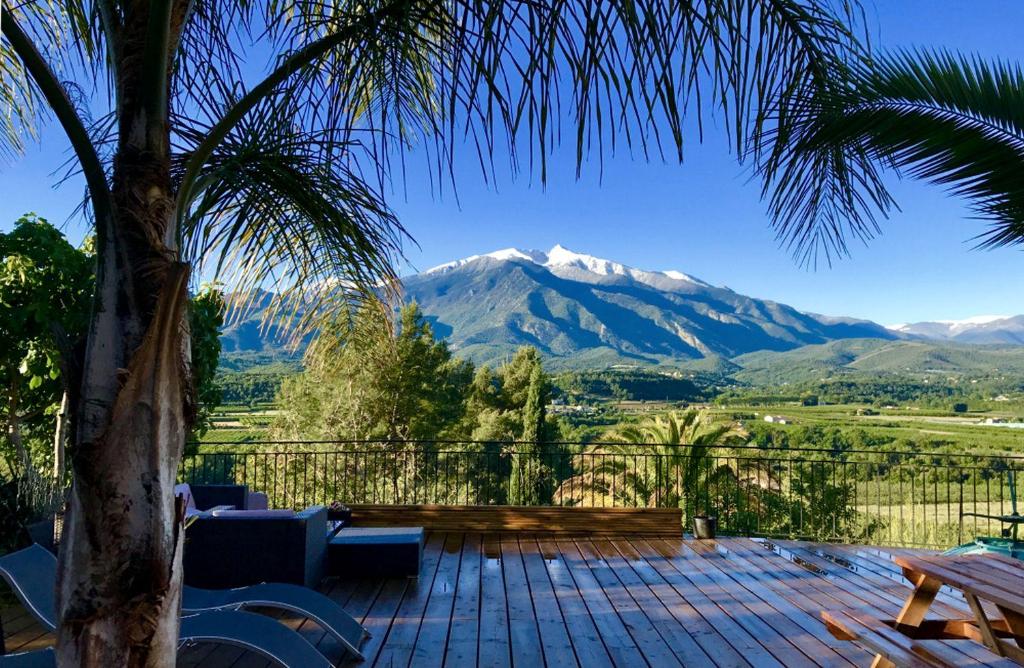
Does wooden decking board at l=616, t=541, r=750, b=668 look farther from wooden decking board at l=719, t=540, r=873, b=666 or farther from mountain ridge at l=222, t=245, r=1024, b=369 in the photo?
mountain ridge at l=222, t=245, r=1024, b=369

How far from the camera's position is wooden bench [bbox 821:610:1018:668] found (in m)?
2.62

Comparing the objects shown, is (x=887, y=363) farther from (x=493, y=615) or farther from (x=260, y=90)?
(x=260, y=90)

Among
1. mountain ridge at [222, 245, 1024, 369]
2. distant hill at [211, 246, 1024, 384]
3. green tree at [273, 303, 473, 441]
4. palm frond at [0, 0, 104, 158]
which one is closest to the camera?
palm frond at [0, 0, 104, 158]

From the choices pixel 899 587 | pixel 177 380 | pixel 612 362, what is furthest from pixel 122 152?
pixel 612 362

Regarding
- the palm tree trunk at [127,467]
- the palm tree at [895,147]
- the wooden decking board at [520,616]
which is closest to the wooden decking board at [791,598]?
the wooden decking board at [520,616]

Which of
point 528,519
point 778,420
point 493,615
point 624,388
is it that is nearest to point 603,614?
point 493,615

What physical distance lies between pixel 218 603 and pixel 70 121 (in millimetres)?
2650

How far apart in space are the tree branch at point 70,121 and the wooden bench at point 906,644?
9.82 feet

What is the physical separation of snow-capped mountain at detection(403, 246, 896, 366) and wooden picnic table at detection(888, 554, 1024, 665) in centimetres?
9677

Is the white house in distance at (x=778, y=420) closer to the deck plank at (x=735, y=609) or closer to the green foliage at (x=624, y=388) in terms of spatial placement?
the green foliage at (x=624, y=388)

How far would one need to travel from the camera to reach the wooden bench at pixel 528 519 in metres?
6.84

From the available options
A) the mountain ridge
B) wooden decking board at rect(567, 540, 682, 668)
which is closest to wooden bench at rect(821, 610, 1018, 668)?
wooden decking board at rect(567, 540, 682, 668)

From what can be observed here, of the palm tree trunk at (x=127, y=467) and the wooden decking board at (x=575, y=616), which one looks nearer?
the palm tree trunk at (x=127, y=467)

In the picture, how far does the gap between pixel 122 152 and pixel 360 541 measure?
3868 millimetres
